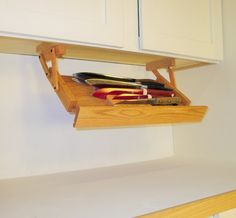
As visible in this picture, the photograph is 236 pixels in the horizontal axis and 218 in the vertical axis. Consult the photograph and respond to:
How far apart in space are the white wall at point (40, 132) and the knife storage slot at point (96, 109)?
145 millimetres

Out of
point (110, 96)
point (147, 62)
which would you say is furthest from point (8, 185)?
point (147, 62)

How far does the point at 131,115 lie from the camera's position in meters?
0.95

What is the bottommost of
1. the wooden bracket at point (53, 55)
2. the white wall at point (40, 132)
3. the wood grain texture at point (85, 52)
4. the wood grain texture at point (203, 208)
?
the wood grain texture at point (203, 208)

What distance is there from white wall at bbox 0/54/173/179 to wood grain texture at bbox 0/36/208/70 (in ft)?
0.20

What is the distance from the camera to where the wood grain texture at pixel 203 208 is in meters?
0.68

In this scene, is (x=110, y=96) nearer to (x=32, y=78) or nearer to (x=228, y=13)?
(x=32, y=78)

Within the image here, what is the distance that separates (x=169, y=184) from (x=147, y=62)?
1.95ft

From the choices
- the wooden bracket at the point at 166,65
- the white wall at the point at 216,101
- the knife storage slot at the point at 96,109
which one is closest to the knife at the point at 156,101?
the knife storage slot at the point at 96,109

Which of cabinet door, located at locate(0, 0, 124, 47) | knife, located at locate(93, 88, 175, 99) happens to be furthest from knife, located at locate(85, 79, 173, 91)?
cabinet door, located at locate(0, 0, 124, 47)

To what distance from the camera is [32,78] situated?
1.13 metres

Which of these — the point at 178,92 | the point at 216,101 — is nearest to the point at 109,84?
the point at 178,92

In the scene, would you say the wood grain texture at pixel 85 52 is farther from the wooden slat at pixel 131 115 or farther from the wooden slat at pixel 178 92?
the wooden slat at pixel 131 115

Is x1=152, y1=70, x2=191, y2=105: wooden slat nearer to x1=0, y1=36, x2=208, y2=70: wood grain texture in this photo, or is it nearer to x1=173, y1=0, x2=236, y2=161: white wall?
x1=0, y1=36, x2=208, y2=70: wood grain texture

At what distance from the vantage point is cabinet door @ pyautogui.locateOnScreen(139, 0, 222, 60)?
1031 millimetres
